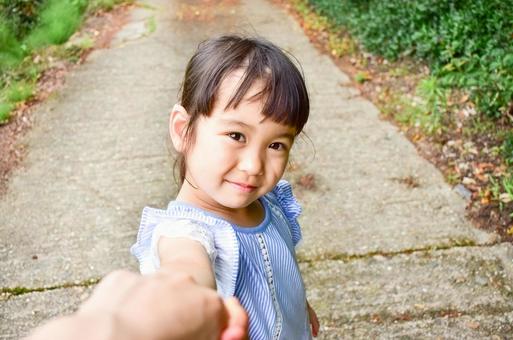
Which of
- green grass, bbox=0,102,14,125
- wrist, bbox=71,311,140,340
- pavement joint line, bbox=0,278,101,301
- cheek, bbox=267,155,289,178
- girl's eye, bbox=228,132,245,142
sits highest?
wrist, bbox=71,311,140,340

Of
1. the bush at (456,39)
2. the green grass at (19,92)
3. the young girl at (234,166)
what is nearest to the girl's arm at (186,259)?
the young girl at (234,166)

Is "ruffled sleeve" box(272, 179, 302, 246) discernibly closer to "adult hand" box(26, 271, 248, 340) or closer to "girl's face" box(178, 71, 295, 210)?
"girl's face" box(178, 71, 295, 210)

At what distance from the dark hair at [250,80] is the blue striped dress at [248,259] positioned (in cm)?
20

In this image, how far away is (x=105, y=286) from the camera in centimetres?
63

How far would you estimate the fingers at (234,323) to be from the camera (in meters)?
0.66

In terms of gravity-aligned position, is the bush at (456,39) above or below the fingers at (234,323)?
below

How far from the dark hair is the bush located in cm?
248

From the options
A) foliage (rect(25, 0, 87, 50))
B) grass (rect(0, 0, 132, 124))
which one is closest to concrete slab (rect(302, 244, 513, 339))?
grass (rect(0, 0, 132, 124))

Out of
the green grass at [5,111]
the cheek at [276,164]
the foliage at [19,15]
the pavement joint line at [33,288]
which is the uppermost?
the cheek at [276,164]


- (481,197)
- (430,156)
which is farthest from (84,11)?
(481,197)

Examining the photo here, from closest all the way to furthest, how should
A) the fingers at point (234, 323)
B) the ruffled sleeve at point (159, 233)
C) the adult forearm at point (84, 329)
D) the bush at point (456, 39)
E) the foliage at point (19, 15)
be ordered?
the adult forearm at point (84, 329) → the fingers at point (234, 323) → the ruffled sleeve at point (159, 233) → the bush at point (456, 39) → the foliage at point (19, 15)

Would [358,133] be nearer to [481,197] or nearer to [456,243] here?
[481,197]

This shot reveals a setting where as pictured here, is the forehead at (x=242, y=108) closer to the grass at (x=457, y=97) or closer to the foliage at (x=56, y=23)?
the grass at (x=457, y=97)

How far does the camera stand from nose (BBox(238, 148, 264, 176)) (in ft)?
4.25
